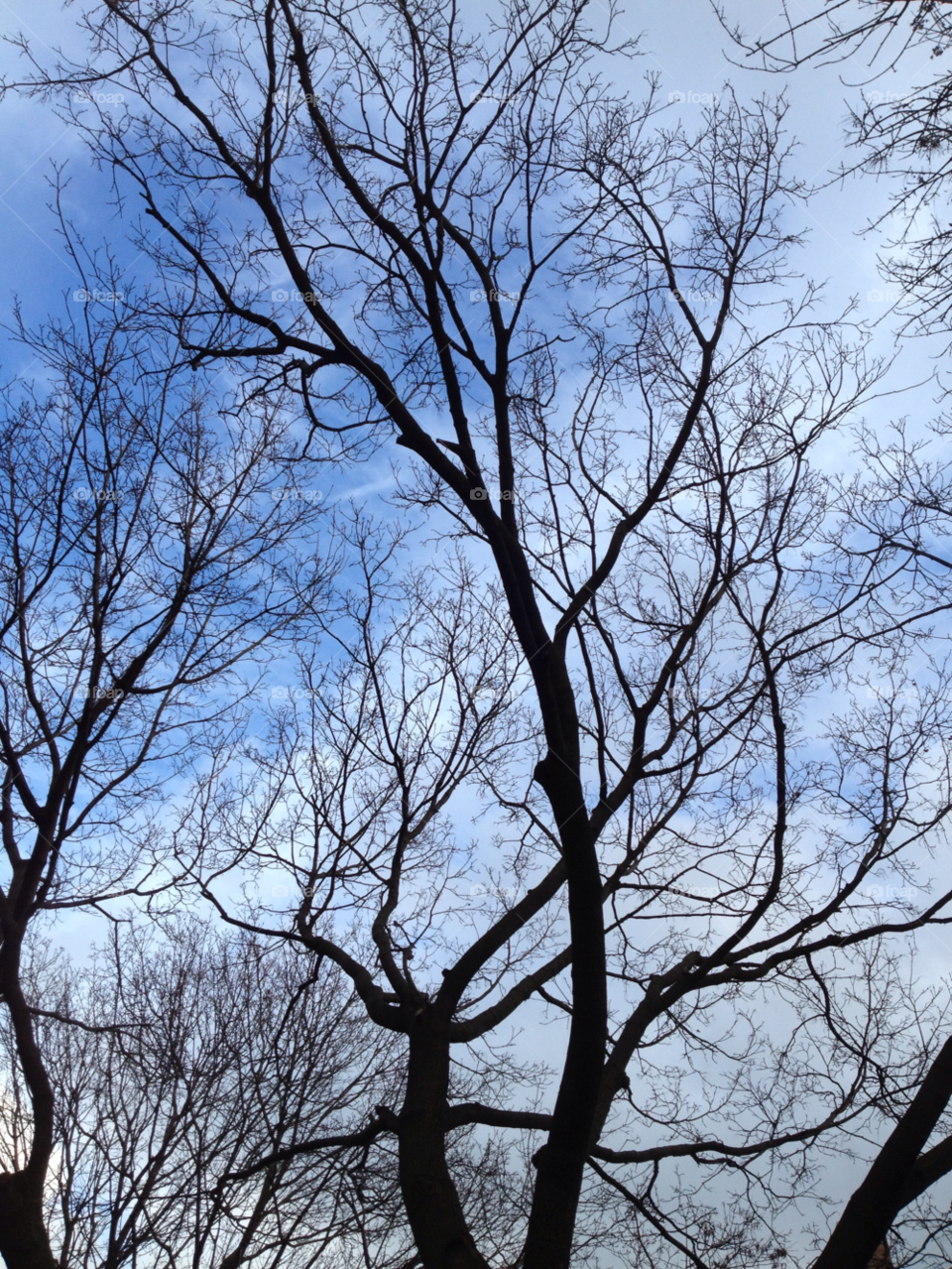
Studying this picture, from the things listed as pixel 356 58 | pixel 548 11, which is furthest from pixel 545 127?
pixel 356 58

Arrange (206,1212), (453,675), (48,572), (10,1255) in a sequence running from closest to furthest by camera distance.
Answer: (10,1255)
(206,1212)
(48,572)
(453,675)

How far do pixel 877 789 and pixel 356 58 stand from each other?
5.42 metres

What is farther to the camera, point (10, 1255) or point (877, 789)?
point (877, 789)

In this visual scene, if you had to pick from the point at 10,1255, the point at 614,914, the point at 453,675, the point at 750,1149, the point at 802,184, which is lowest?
the point at 10,1255

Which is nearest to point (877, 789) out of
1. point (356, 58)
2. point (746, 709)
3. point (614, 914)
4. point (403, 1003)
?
point (746, 709)

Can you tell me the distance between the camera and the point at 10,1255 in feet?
15.9

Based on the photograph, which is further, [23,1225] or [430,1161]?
[23,1225]

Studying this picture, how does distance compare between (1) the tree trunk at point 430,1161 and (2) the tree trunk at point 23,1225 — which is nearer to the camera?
(1) the tree trunk at point 430,1161

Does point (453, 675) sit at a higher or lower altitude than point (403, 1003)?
higher

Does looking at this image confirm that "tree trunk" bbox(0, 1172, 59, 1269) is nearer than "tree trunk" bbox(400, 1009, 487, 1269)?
No

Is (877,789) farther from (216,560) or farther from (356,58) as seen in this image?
(356,58)

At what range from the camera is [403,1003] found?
5.32 meters

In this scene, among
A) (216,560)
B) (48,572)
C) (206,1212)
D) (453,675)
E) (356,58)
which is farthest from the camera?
(453,675)

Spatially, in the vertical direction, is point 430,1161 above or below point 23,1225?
above
